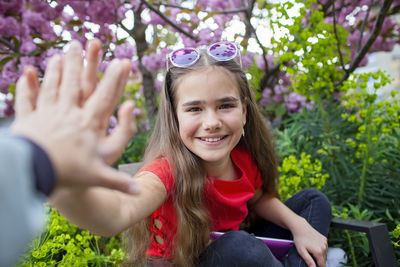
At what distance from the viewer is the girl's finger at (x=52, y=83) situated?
0.62 m

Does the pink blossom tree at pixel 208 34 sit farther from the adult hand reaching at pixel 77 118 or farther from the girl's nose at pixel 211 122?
the adult hand reaching at pixel 77 118

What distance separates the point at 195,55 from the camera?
143 centimetres

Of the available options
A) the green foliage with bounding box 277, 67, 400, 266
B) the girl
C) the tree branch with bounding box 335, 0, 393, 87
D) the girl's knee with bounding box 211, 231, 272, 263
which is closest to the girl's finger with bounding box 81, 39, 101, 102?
the girl

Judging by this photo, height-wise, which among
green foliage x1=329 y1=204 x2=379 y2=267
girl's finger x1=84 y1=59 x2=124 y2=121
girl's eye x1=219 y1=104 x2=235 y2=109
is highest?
girl's finger x1=84 y1=59 x2=124 y2=121

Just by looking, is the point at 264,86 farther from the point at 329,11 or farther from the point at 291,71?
the point at 291,71

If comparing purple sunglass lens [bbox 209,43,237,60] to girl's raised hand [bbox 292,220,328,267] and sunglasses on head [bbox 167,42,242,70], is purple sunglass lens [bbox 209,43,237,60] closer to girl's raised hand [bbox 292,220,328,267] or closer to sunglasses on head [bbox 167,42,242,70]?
sunglasses on head [bbox 167,42,242,70]

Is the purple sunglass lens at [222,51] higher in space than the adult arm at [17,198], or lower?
higher

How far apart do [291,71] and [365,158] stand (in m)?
0.62

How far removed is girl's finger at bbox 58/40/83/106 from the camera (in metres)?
0.62

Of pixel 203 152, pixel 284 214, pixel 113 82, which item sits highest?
pixel 113 82

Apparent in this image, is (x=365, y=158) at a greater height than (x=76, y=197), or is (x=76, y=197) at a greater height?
(x=76, y=197)

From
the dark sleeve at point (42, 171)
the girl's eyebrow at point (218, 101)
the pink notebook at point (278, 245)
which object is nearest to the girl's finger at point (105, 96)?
the dark sleeve at point (42, 171)

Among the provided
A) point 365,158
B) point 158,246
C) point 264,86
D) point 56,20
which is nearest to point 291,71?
point 365,158

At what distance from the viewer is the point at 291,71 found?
6.29ft
